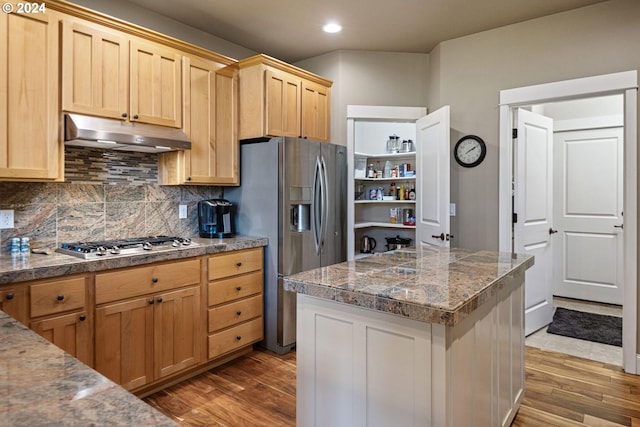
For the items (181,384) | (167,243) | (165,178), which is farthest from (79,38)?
(181,384)

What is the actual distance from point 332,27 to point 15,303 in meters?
→ 3.08

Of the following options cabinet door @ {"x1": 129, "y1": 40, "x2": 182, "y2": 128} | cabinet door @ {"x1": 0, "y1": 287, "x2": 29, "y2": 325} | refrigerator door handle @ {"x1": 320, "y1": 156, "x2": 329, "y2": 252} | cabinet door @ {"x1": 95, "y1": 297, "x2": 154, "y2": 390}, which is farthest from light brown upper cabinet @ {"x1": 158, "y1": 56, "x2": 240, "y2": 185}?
cabinet door @ {"x1": 0, "y1": 287, "x2": 29, "y2": 325}

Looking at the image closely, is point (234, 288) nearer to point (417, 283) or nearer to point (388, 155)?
point (417, 283)

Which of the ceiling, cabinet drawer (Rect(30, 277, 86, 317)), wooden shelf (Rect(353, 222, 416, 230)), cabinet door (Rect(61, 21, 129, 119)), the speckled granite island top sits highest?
the ceiling

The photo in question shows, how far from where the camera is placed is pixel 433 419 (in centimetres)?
137

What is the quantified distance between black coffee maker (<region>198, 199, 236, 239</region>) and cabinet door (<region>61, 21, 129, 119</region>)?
0.98m

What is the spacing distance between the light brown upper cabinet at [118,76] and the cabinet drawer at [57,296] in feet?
3.48

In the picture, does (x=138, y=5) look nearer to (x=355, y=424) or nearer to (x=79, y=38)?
(x=79, y=38)

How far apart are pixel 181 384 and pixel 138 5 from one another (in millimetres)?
2862

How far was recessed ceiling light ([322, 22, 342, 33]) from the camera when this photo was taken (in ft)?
11.4

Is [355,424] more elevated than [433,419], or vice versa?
[433,419]

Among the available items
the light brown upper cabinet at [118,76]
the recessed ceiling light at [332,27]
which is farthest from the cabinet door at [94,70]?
the recessed ceiling light at [332,27]

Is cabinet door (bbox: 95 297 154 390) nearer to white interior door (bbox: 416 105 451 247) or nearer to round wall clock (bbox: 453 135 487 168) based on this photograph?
white interior door (bbox: 416 105 451 247)

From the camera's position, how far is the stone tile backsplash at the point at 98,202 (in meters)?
2.52
